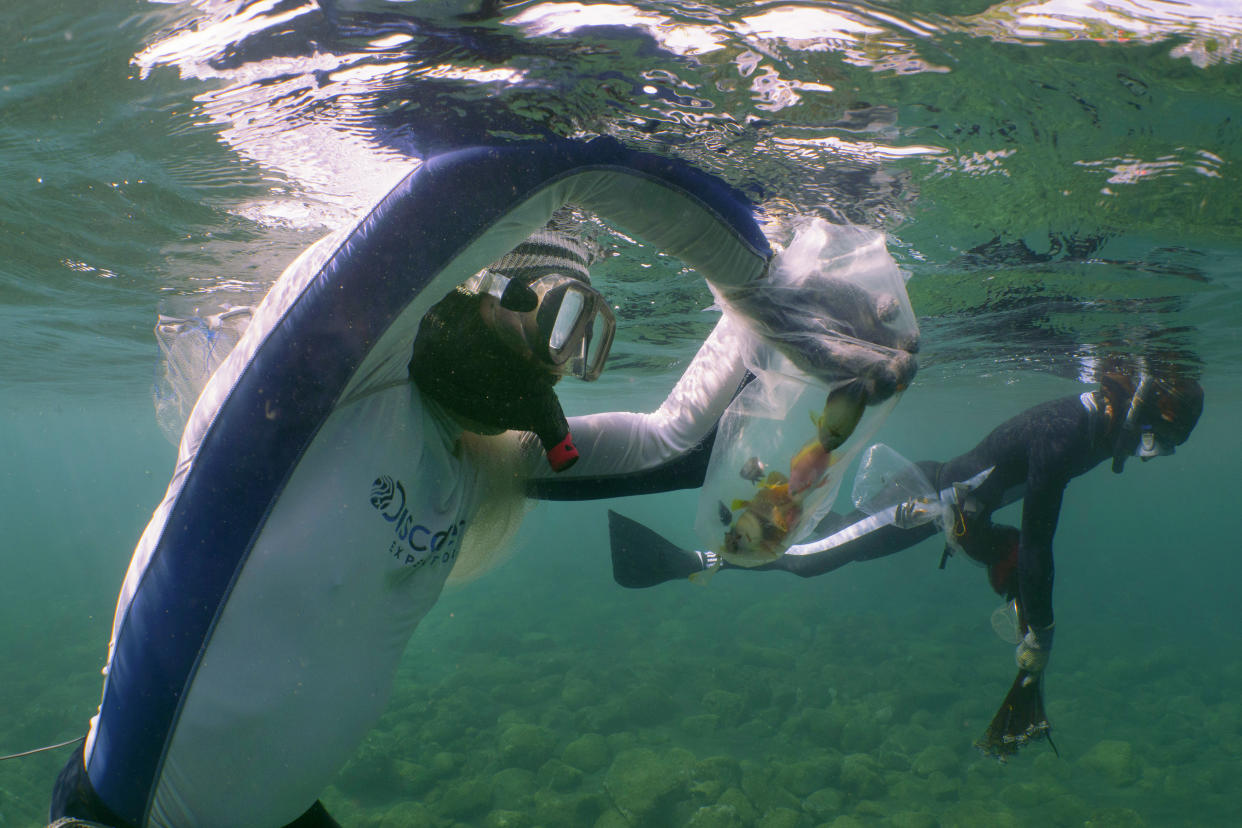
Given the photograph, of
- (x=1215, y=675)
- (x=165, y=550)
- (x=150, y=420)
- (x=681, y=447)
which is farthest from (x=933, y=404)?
(x=150, y=420)

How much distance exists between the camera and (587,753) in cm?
1012

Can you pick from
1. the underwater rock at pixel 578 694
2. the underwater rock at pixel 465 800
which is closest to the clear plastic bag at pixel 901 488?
the underwater rock at pixel 465 800

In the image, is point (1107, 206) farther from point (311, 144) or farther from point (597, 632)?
point (597, 632)

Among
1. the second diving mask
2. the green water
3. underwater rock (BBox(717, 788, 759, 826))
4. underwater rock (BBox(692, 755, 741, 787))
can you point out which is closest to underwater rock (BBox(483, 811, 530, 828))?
the green water

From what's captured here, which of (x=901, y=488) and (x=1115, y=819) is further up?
(x=901, y=488)

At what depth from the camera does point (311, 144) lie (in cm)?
453

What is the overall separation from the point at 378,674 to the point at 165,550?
2.56 feet

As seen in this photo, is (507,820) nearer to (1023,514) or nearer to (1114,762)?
(1023,514)

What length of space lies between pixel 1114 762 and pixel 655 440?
1318 cm

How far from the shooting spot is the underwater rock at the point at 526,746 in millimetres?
9977

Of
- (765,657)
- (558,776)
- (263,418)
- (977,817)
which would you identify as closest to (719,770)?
(558,776)

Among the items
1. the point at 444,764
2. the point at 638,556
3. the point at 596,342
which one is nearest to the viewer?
the point at 596,342

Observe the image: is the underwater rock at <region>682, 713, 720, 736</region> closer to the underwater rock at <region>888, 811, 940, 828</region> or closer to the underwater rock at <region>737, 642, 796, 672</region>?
the underwater rock at <region>888, 811, 940, 828</region>

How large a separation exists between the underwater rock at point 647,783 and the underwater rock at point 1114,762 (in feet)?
25.4
